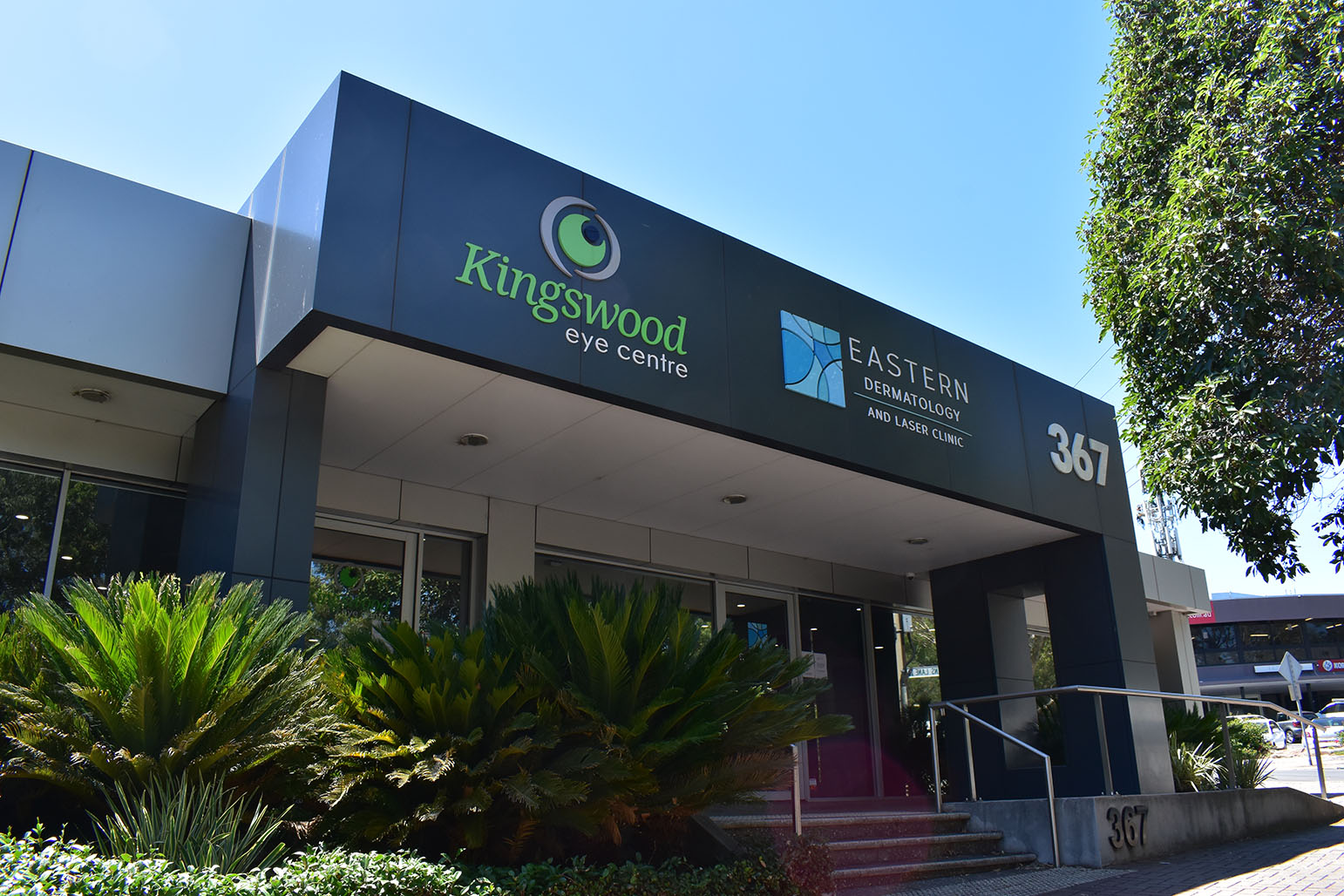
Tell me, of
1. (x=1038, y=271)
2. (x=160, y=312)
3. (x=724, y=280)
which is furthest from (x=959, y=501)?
(x=160, y=312)

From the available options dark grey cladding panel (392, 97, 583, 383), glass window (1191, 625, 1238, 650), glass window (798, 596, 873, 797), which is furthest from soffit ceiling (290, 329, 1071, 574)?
glass window (1191, 625, 1238, 650)

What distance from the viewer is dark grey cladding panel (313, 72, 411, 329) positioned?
6156 millimetres

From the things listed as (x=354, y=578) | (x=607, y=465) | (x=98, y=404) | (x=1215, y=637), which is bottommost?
(x=354, y=578)

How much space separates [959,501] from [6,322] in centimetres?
→ 825

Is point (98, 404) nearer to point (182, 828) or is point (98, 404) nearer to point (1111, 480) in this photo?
point (182, 828)

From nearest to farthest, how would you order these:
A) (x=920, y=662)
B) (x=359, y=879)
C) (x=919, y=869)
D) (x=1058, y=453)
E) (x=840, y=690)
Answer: (x=359, y=879) < (x=919, y=869) < (x=1058, y=453) < (x=840, y=690) < (x=920, y=662)

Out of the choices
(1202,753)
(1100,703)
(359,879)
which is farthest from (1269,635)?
(359,879)

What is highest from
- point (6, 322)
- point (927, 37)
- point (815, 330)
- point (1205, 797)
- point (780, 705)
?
point (927, 37)

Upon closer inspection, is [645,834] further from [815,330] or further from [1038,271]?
[1038,271]

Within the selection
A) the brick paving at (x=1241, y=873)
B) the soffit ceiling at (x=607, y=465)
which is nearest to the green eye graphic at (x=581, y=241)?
the soffit ceiling at (x=607, y=465)

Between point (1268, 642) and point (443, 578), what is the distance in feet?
202

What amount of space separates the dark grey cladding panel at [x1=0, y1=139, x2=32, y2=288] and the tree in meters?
10.6

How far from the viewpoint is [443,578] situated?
964 cm

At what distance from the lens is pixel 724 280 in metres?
8.36
